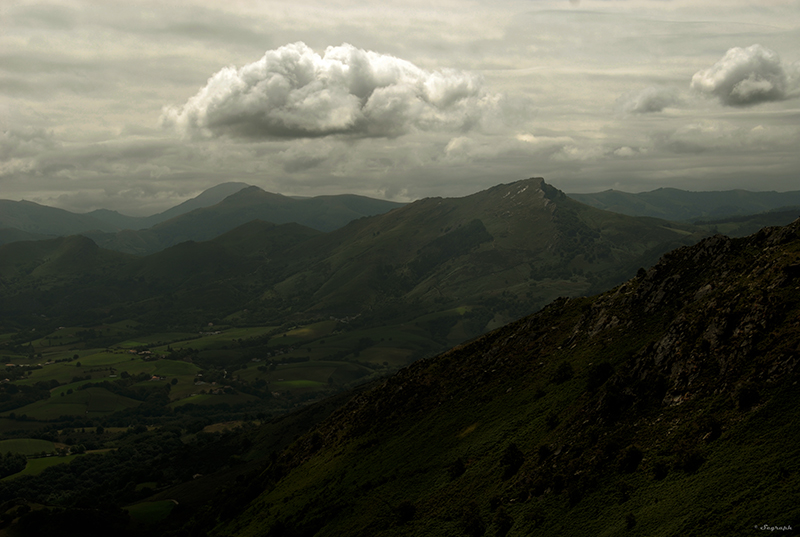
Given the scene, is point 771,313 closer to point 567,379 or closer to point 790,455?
point 790,455

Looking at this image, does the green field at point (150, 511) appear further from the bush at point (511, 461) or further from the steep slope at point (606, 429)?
the bush at point (511, 461)

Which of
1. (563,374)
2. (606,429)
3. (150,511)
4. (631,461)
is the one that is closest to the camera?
(631,461)

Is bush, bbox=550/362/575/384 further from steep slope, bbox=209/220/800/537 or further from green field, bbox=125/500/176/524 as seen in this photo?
green field, bbox=125/500/176/524

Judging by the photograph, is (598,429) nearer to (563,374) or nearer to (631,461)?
(631,461)

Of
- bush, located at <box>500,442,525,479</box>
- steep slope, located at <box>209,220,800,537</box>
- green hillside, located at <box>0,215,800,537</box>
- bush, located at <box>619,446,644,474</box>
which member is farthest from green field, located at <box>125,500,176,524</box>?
bush, located at <box>619,446,644,474</box>

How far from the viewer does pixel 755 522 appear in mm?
41906

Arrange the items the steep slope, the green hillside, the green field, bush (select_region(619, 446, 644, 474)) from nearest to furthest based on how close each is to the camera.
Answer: the steep slope, the green hillside, bush (select_region(619, 446, 644, 474)), the green field

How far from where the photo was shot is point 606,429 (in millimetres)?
69188

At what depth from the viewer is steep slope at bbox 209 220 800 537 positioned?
5088 cm

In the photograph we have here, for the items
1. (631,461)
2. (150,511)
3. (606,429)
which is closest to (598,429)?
(606,429)

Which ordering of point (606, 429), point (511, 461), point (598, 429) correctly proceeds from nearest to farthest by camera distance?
point (606, 429) < point (598, 429) < point (511, 461)

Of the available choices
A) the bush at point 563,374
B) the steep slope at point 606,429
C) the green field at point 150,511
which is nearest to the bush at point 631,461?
the steep slope at point 606,429

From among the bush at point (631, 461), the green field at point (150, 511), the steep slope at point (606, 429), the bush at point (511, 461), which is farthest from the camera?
the green field at point (150, 511)

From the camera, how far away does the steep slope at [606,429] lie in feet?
167
